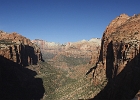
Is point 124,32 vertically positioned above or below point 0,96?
above

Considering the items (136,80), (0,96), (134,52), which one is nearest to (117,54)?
(134,52)

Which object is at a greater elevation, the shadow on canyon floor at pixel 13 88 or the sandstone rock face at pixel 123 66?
the sandstone rock face at pixel 123 66

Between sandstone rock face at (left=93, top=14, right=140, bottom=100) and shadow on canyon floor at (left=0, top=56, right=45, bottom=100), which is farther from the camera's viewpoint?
shadow on canyon floor at (left=0, top=56, right=45, bottom=100)

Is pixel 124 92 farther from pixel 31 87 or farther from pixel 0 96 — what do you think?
pixel 31 87

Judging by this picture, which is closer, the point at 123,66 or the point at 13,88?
the point at 123,66

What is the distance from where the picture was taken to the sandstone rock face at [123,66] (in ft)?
273

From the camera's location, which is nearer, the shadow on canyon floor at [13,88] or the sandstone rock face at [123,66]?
the sandstone rock face at [123,66]

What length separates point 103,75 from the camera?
445ft

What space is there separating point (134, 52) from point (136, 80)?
15804 millimetres

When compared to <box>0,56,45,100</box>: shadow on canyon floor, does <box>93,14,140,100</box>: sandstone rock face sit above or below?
above

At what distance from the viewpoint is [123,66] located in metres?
103

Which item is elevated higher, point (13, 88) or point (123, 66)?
point (123, 66)

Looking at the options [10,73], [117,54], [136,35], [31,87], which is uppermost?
[136,35]

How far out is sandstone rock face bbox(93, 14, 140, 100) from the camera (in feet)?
273
